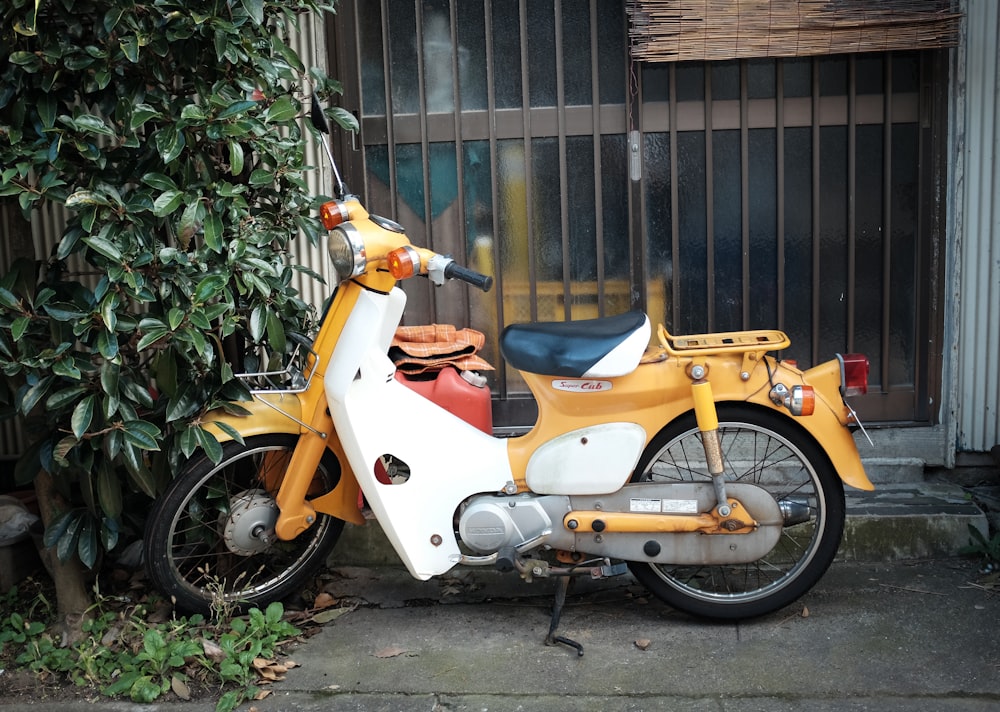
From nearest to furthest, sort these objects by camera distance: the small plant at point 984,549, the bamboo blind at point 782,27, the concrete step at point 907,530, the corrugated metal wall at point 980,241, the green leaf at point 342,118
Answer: the green leaf at point 342,118
the small plant at point 984,549
the concrete step at point 907,530
the bamboo blind at point 782,27
the corrugated metal wall at point 980,241

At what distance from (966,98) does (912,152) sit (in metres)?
0.34

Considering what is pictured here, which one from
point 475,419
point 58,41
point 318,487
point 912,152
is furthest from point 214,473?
point 912,152

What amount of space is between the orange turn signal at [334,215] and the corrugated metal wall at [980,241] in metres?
3.06

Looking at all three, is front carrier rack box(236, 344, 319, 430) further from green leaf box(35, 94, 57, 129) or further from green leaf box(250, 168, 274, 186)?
green leaf box(35, 94, 57, 129)

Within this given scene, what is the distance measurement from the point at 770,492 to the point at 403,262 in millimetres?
1822

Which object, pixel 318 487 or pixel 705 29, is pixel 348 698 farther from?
pixel 705 29

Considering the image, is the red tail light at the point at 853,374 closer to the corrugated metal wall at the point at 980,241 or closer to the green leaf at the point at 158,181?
the corrugated metal wall at the point at 980,241

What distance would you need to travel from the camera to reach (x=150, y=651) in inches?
150

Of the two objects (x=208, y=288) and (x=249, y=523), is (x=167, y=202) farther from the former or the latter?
(x=249, y=523)

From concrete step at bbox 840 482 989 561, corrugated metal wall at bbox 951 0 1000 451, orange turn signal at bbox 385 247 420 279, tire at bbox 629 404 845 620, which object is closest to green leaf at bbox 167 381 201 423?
orange turn signal at bbox 385 247 420 279

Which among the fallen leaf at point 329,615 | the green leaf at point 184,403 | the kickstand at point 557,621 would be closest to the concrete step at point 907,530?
the kickstand at point 557,621

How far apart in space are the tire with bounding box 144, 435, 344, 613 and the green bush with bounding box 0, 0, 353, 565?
18 centimetres

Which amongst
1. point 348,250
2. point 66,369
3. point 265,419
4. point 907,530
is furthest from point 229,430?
point 907,530

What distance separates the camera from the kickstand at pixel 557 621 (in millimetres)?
3965
